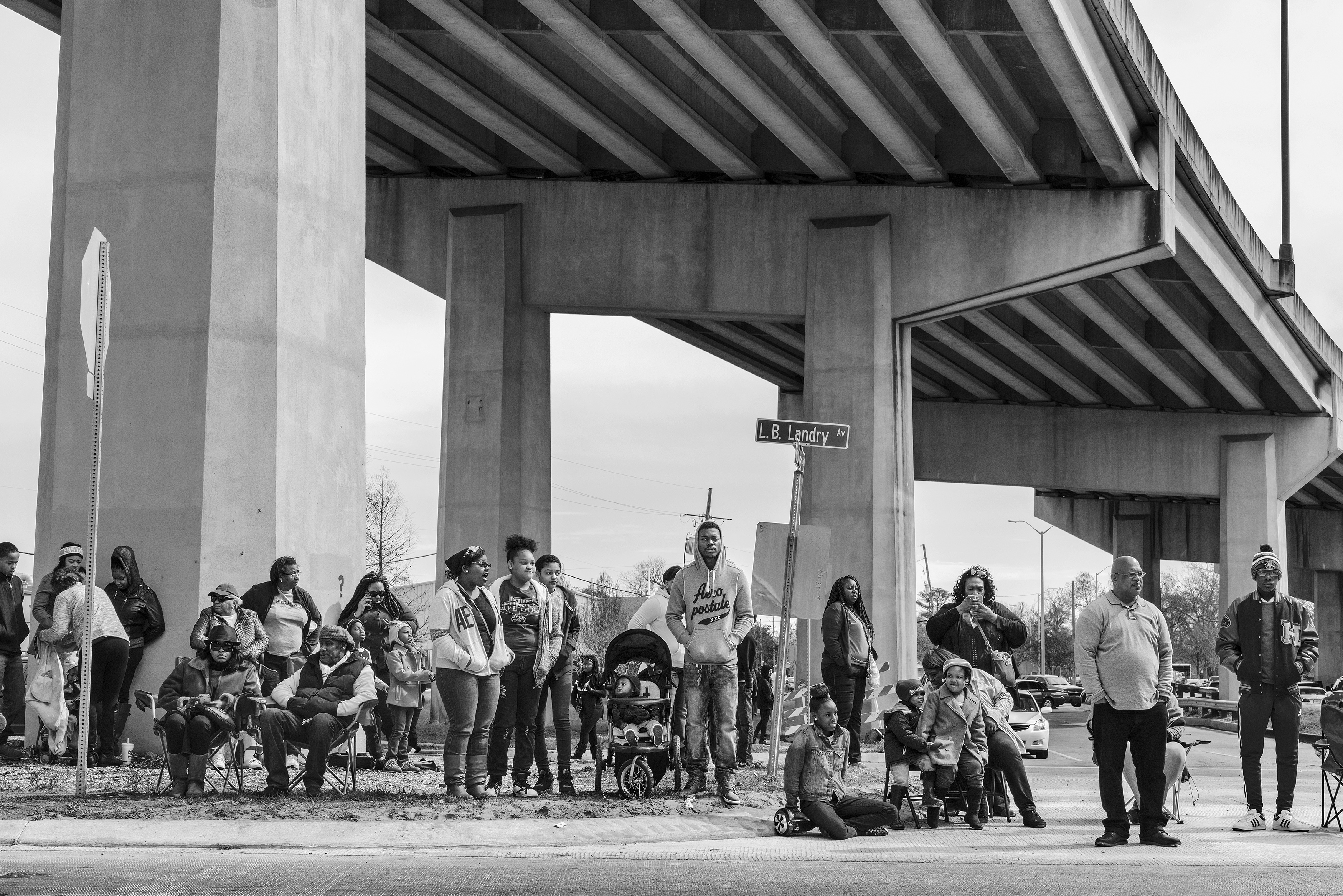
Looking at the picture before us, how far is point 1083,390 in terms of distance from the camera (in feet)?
154

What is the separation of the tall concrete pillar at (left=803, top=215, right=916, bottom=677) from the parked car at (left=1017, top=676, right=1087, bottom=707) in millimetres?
16699

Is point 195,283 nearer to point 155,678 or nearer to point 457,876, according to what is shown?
point 155,678

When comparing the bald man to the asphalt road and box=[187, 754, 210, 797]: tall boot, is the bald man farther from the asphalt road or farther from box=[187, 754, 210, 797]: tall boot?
box=[187, 754, 210, 797]: tall boot

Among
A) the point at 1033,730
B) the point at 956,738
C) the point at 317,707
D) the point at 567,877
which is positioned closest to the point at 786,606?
the point at 956,738

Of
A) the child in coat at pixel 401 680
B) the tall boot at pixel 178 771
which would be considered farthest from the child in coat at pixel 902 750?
the tall boot at pixel 178 771

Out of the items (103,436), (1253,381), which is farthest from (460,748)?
(1253,381)

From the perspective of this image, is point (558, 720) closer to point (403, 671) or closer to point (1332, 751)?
point (403, 671)

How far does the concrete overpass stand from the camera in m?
14.0

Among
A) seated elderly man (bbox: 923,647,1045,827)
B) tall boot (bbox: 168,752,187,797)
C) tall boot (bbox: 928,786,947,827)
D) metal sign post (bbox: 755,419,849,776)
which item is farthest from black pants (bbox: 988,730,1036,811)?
tall boot (bbox: 168,752,187,797)

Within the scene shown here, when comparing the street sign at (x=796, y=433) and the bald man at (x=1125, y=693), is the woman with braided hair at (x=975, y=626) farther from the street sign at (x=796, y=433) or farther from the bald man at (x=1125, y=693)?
the bald man at (x=1125, y=693)

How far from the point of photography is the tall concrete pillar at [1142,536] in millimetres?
66500

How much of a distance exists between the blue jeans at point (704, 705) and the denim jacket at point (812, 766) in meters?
1.07

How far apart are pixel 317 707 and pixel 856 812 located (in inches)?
146

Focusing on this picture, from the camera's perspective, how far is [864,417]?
95.9 feet
